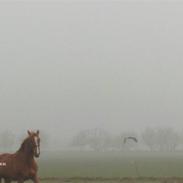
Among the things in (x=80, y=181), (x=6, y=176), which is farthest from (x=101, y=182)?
(x=6, y=176)

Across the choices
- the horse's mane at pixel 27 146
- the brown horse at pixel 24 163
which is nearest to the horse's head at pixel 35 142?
the brown horse at pixel 24 163

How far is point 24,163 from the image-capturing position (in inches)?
659

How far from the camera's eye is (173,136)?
650 ft

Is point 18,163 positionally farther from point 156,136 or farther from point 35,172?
point 156,136

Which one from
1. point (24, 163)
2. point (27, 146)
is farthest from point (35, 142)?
point (24, 163)

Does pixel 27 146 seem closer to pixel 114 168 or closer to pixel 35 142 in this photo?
pixel 35 142

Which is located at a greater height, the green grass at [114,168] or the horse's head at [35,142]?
the horse's head at [35,142]

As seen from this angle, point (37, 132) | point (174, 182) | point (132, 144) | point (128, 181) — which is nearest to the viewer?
point (37, 132)

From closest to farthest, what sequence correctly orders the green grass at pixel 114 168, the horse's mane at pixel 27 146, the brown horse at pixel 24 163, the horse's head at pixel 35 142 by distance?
the horse's head at pixel 35 142 → the brown horse at pixel 24 163 → the horse's mane at pixel 27 146 → the green grass at pixel 114 168

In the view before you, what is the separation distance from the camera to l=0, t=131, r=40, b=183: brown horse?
53.9 feet

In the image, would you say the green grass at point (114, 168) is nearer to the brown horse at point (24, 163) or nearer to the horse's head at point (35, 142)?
the brown horse at point (24, 163)

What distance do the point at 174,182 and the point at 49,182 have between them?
6.41 m

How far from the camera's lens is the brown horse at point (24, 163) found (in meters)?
16.4

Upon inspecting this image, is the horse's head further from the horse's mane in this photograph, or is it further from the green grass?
the green grass
